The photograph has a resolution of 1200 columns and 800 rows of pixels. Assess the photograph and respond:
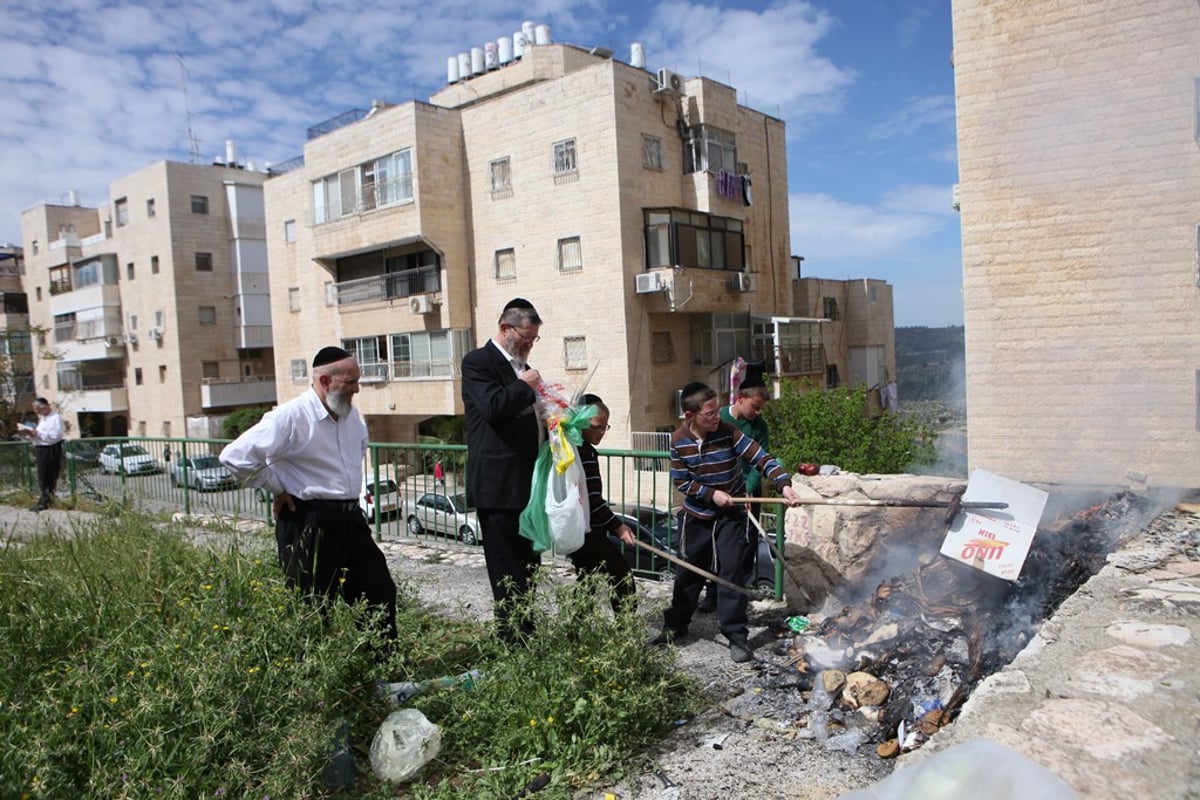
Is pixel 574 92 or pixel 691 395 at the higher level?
pixel 574 92

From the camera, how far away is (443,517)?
752cm

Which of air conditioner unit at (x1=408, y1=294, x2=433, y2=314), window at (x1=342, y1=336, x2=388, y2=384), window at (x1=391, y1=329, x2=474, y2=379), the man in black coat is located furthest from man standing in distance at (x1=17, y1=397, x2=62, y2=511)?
window at (x1=342, y1=336, x2=388, y2=384)

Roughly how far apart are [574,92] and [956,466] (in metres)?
14.7

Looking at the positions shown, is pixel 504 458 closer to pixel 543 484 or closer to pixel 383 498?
pixel 543 484

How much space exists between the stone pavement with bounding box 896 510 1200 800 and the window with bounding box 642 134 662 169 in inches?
Result: 755

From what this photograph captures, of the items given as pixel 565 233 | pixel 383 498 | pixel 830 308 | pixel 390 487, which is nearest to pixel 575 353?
pixel 565 233

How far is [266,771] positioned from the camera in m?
2.86

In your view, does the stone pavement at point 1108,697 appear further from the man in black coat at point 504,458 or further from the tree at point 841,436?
the tree at point 841,436

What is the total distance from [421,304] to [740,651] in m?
21.6

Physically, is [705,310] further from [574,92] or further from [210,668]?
[210,668]

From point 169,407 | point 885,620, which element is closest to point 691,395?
point 885,620

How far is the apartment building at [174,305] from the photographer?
35.9 metres

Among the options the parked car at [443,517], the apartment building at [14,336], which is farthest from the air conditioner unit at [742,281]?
the apartment building at [14,336]

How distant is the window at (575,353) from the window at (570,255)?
78.9 inches
